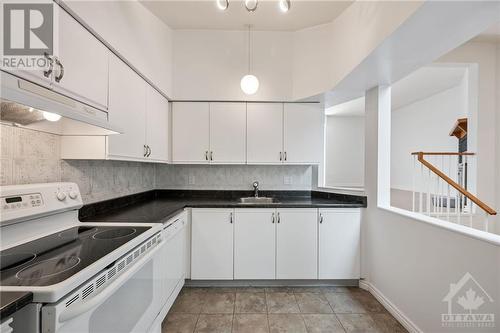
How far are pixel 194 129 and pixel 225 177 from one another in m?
0.78

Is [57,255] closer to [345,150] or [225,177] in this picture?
[225,177]

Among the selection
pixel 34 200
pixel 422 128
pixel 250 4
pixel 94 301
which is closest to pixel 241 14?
pixel 250 4

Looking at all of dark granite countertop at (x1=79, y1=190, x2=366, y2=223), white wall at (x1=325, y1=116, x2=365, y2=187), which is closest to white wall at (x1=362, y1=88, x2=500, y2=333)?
dark granite countertop at (x1=79, y1=190, x2=366, y2=223)

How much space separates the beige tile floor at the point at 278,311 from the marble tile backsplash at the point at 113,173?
4.18 feet

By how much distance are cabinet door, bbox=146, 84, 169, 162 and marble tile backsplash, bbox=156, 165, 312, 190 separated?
1.64ft

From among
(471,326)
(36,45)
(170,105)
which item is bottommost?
(471,326)

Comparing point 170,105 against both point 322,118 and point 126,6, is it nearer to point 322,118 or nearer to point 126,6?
point 126,6

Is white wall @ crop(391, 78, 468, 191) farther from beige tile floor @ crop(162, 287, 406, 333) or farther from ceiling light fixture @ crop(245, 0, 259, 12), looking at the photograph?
ceiling light fixture @ crop(245, 0, 259, 12)

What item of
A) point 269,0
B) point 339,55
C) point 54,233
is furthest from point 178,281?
point 269,0

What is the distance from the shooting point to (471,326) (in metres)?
1.30

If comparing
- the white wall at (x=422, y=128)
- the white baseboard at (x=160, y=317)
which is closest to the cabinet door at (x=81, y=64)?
the white baseboard at (x=160, y=317)

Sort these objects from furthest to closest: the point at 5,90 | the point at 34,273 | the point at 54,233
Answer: the point at 54,233 → the point at 34,273 → the point at 5,90

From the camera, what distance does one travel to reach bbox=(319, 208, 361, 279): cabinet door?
2426 millimetres

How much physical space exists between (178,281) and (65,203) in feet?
4.19
